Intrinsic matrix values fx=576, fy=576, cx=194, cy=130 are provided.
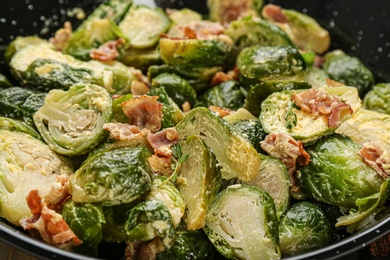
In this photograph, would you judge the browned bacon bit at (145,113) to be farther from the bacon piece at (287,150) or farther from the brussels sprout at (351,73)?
the brussels sprout at (351,73)

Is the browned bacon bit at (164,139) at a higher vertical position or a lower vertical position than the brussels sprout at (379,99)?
higher

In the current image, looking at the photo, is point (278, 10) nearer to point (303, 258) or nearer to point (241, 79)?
point (241, 79)

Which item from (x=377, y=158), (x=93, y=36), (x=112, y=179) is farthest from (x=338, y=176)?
(x=93, y=36)

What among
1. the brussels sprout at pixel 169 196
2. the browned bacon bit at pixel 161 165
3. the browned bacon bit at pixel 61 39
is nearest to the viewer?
the brussels sprout at pixel 169 196

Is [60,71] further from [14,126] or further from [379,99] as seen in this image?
[379,99]

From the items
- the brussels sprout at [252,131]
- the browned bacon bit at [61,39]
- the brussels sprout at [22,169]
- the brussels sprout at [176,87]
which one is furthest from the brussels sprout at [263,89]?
the browned bacon bit at [61,39]
